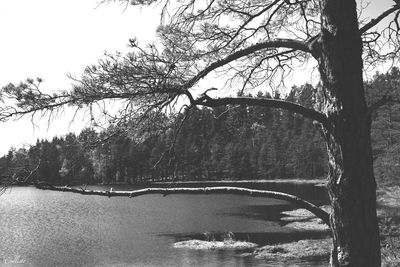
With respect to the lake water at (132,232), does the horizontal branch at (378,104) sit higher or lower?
higher

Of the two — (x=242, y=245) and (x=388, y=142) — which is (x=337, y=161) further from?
(x=388, y=142)

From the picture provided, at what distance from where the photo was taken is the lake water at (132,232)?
25000mm

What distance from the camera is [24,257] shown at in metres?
26.6

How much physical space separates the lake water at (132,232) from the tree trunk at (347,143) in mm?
20151

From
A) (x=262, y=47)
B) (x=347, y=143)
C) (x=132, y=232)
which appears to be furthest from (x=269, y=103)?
(x=132, y=232)

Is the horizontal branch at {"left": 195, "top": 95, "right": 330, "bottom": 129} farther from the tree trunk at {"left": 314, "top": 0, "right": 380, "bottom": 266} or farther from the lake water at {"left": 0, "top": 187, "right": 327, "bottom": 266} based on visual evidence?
the lake water at {"left": 0, "top": 187, "right": 327, "bottom": 266}

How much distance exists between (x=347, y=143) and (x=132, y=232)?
1290 inches

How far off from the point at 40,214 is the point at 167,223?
1812 cm

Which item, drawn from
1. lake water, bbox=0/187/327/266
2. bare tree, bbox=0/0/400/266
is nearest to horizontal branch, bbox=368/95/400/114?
bare tree, bbox=0/0/400/266

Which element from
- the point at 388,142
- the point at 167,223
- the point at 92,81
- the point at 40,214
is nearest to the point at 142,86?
the point at 92,81

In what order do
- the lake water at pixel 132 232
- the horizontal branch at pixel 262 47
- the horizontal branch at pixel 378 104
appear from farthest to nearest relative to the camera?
the lake water at pixel 132 232
the horizontal branch at pixel 262 47
the horizontal branch at pixel 378 104

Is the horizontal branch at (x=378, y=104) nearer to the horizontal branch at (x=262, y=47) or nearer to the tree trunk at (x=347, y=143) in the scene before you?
the tree trunk at (x=347, y=143)

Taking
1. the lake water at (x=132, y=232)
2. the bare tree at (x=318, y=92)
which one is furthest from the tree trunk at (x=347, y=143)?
the lake water at (x=132, y=232)

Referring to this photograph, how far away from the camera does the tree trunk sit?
3.88m
